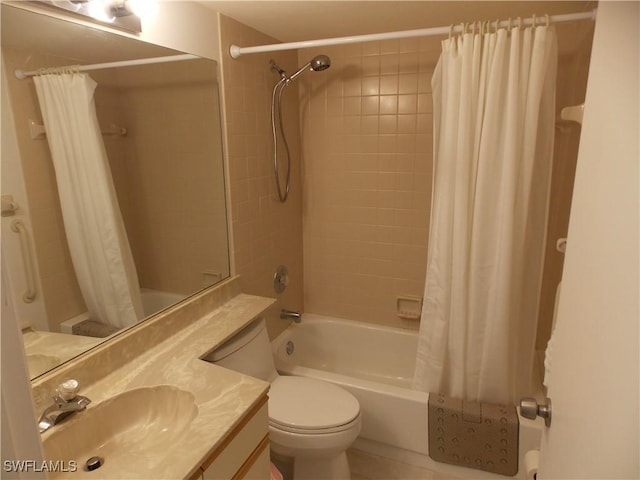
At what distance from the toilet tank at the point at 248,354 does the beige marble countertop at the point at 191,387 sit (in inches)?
2.7

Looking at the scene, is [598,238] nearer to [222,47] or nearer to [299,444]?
[299,444]

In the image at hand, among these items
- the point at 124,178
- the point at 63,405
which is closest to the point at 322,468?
the point at 63,405

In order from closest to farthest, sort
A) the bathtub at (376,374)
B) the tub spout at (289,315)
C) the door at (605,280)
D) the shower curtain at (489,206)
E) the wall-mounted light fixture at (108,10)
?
the door at (605,280), the wall-mounted light fixture at (108,10), the shower curtain at (489,206), the bathtub at (376,374), the tub spout at (289,315)

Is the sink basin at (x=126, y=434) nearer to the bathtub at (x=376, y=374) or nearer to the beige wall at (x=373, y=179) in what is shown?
the bathtub at (x=376, y=374)

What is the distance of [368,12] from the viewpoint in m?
1.78

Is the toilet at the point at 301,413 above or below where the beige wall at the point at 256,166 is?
below

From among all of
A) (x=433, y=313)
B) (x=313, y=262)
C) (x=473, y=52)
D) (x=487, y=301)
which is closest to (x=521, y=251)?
(x=487, y=301)

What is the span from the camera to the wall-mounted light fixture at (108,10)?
1151 millimetres

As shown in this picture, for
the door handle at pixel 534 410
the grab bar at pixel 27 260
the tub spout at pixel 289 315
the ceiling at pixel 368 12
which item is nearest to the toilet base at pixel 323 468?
the tub spout at pixel 289 315

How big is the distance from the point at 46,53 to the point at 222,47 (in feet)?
2.72

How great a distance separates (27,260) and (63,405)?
1.33ft

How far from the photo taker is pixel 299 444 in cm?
160

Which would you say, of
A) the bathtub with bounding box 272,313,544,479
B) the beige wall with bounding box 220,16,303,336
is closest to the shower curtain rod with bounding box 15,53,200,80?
the beige wall with bounding box 220,16,303,336

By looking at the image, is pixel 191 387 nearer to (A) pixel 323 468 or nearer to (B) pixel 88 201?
(B) pixel 88 201
